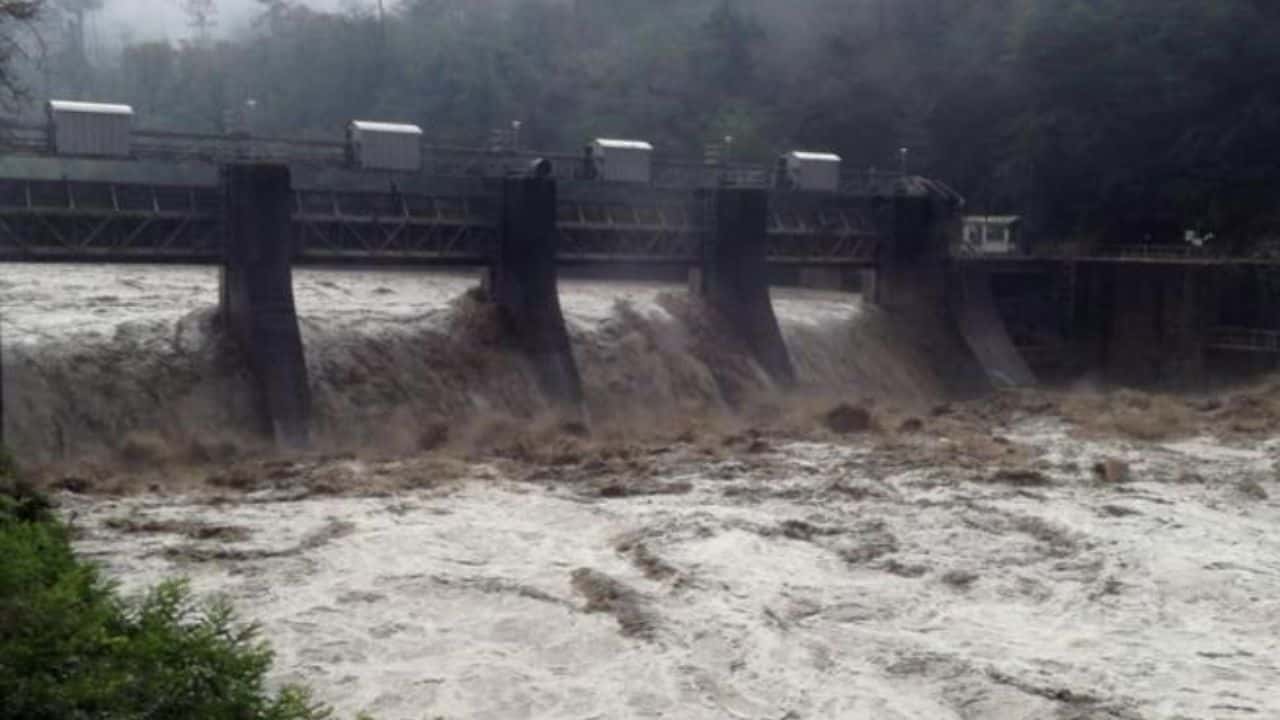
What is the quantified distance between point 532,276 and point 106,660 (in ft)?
57.4

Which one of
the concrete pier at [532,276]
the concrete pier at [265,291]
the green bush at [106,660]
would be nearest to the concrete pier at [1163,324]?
the concrete pier at [532,276]

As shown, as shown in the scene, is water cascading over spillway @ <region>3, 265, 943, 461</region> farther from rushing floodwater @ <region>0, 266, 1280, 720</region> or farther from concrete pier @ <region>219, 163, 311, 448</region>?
concrete pier @ <region>219, 163, 311, 448</region>

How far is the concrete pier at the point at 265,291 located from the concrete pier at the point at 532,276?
3.99 m

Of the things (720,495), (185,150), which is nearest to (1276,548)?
(720,495)

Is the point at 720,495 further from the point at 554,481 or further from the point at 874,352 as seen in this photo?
the point at 874,352

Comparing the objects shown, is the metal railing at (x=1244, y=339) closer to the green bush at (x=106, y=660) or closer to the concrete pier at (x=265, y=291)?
the concrete pier at (x=265, y=291)

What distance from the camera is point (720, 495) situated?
19219 millimetres

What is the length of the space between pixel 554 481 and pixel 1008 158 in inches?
1180

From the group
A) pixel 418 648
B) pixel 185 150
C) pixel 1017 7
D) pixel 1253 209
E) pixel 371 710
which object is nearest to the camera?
pixel 371 710

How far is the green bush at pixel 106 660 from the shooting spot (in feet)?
24.0

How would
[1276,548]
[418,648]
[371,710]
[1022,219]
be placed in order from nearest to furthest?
[371,710]
[418,648]
[1276,548]
[1022,219]

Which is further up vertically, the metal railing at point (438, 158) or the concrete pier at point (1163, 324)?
the metal railing at point (438, 158)

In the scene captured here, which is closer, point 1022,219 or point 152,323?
point 152,323

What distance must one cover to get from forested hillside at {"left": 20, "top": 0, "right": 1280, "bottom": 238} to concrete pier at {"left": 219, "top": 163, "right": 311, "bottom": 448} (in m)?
11.1
